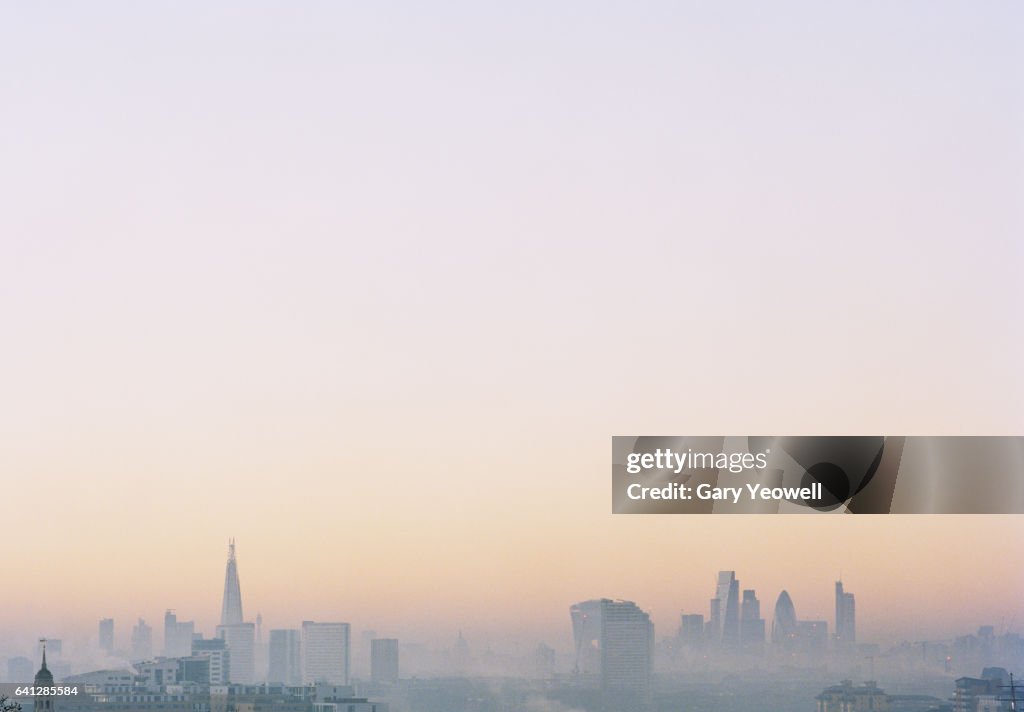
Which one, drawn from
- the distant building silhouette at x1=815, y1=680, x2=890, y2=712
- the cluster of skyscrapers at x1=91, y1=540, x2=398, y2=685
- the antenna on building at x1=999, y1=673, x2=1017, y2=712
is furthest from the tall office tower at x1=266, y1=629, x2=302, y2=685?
the antenna on building at x1=999, y1=673, x2=1017, y2=712

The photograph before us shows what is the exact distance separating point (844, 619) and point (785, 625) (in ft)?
1.12

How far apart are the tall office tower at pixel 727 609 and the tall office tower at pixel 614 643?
331 mm

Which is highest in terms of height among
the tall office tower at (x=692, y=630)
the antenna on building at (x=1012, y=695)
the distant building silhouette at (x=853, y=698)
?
the tall office tower at (x=692, y=630)

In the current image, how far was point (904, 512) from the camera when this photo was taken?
4.99m

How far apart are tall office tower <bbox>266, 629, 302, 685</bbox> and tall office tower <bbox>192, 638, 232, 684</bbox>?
0.24 metres

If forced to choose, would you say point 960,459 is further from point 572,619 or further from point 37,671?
point 37,671

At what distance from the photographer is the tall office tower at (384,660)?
21.5 feet

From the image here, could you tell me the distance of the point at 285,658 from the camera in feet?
24.5

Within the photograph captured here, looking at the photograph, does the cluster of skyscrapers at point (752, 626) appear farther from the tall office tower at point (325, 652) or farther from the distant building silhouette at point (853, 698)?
the tall office tower at point (325, 652)

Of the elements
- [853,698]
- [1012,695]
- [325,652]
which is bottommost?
[853,698]

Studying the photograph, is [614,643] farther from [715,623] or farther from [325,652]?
[325,652]

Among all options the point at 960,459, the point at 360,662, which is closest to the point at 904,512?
the point at 960,459

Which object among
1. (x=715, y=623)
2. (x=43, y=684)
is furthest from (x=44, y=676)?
(x=715, y=623)

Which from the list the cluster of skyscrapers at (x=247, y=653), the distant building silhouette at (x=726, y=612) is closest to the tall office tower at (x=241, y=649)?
the cluster of skyscrapers at (x=247, y=653)
